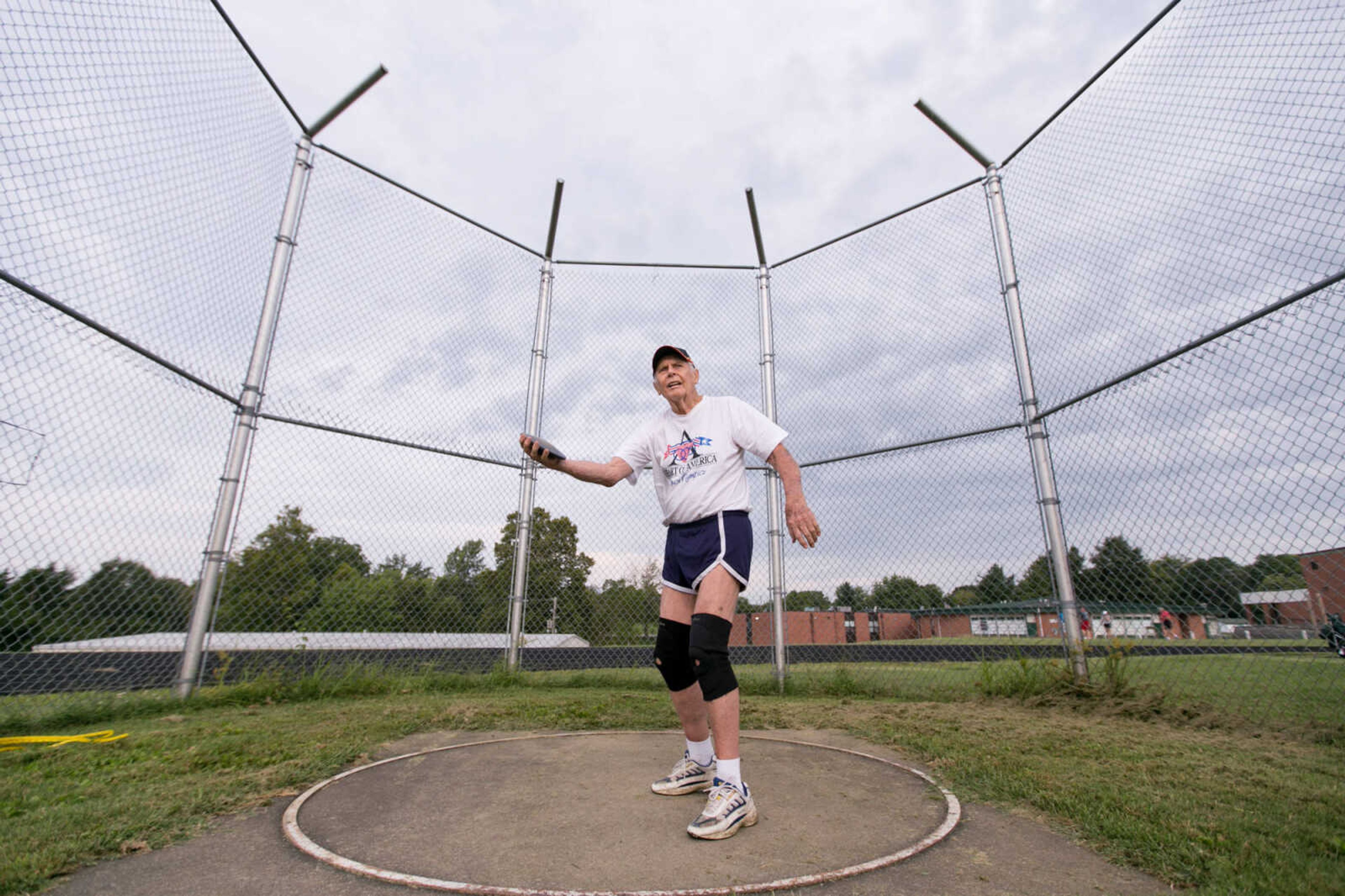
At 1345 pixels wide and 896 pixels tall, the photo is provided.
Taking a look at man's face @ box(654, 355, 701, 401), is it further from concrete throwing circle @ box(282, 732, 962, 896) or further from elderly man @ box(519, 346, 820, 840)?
concrete throwing circle @ box(282, 732, 962, 896)

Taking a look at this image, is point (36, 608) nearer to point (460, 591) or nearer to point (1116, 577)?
point (460, 591)

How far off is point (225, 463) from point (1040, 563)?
6.48 metres

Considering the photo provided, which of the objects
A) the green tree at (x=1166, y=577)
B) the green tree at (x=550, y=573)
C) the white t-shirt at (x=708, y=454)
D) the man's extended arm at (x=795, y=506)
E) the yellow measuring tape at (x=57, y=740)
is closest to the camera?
the man's extended arm at (x=795, y=506)

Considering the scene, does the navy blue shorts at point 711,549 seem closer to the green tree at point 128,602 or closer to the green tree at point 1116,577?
the green tree at point 1116,577

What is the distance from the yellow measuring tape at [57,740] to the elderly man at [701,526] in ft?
10.4

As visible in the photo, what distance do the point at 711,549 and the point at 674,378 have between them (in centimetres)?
88

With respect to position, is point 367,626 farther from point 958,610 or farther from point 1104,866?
point 1104,866

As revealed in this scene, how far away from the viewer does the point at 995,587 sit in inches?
210

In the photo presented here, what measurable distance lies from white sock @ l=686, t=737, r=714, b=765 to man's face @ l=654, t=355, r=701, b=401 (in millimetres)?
1624

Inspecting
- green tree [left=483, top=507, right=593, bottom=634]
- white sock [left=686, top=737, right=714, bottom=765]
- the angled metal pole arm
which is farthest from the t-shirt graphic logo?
the angled metal pole arm

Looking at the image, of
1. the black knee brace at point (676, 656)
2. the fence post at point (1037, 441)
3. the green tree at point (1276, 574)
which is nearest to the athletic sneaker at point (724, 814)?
the black knee brace at point (676, 656)

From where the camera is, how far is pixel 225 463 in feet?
16.8

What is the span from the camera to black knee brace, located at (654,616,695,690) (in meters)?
2.98

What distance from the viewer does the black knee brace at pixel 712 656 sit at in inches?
105
